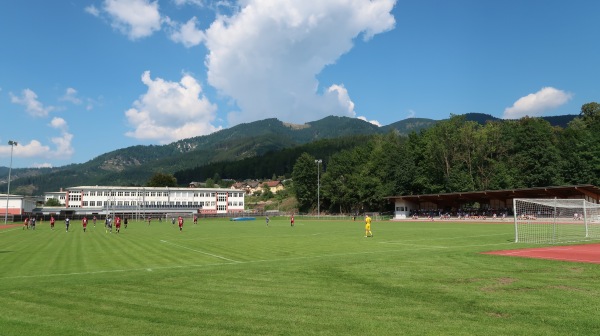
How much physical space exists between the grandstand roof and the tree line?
3.96 metres

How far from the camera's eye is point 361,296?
10.3 meters

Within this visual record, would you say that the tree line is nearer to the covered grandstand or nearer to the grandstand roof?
the covered grandstand

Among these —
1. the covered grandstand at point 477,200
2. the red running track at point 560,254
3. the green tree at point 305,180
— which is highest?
the green tree at point 305,180

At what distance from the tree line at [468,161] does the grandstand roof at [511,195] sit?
3957 mm

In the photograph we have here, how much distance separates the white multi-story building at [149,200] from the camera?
12112cm

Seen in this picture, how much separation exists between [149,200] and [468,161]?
307 ft

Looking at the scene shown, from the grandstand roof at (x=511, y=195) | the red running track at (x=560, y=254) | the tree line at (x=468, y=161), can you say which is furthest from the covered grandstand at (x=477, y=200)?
the red running track at (x=560, y=254)

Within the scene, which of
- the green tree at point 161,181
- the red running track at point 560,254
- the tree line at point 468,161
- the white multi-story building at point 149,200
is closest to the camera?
the red running track at point 560,254

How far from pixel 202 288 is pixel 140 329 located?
13.4ft

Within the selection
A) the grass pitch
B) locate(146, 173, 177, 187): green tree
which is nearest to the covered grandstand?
the grass pitch

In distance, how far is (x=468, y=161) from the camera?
85.8 m

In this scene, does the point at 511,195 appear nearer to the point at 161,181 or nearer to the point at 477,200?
the point at 477,200

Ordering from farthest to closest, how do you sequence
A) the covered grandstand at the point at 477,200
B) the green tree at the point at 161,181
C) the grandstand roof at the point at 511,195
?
the green tree at the point at 161,181
the covered grandstand at the point at 477,200
the grandstand roof at the point at 511,195

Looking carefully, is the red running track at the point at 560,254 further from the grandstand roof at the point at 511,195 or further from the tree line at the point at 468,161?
the tree line at the point at 468,161
